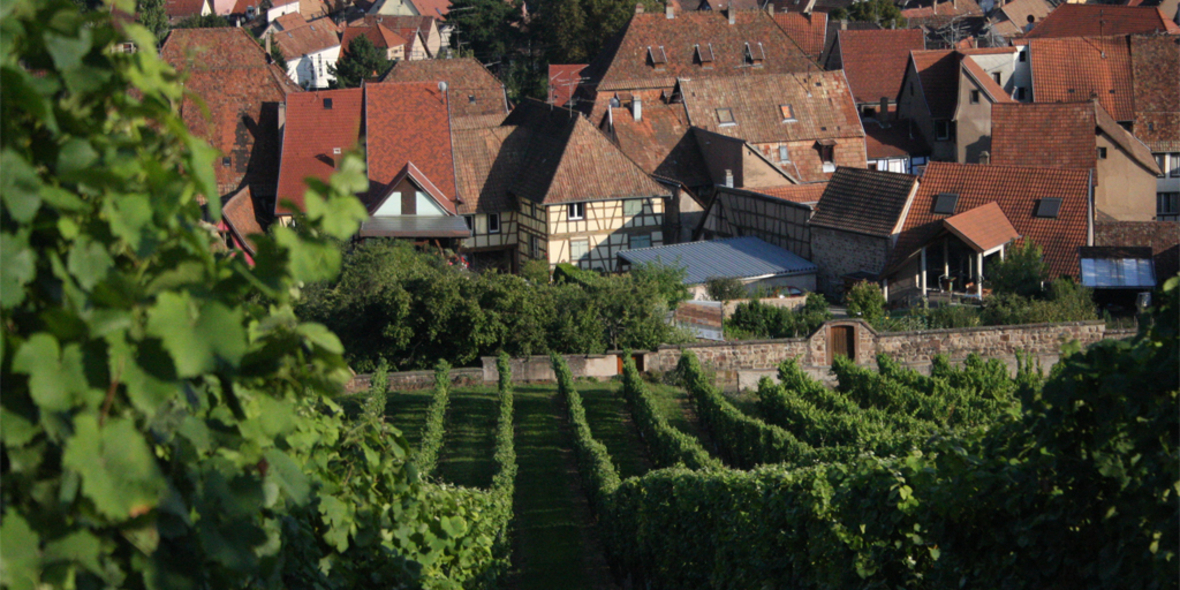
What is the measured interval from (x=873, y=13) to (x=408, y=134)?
145ft

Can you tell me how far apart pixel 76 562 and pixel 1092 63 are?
5238 cm

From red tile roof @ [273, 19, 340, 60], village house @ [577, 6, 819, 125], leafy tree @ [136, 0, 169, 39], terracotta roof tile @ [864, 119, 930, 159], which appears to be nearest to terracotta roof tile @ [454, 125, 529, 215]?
village house @ [577, 6, 819, 125]

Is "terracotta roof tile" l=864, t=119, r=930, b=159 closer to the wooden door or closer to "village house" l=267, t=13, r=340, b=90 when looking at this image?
the wooden door

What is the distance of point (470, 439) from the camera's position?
2247 centimetres

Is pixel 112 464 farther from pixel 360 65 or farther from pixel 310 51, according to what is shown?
pixel 310 51

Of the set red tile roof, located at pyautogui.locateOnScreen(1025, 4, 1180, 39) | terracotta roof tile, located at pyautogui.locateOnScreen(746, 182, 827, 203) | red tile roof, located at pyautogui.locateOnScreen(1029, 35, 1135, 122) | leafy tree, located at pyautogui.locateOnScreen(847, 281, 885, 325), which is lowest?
leafy tree, located at pyautogui.locateOnScreen(847, 281, 885, 325)

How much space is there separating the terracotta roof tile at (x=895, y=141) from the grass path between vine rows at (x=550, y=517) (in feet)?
93.6

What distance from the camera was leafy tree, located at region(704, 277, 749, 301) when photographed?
33.2 meters

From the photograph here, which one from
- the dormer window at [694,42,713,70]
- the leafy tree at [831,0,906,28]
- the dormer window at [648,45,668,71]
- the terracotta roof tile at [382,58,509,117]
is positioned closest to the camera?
the terracotta roof tile at [382,58,509,117]

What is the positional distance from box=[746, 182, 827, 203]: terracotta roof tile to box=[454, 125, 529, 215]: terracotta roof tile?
27.2 ft

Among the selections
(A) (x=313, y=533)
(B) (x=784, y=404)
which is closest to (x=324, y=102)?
(B) (x=784, y=404)

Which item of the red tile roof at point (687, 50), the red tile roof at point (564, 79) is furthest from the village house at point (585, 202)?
the red tile roof at point (564, 79)

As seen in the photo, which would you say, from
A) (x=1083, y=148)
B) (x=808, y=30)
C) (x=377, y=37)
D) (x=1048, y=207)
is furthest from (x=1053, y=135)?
(x=377, y=37)

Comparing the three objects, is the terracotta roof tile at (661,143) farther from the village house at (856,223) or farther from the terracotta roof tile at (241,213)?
the terracotta roof tile at (241,213)
